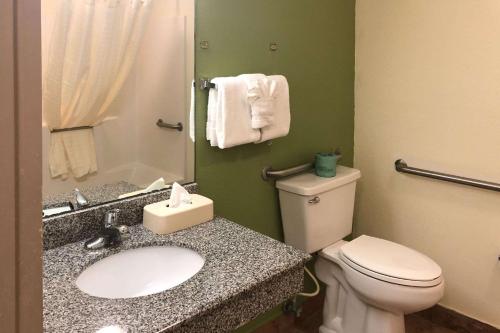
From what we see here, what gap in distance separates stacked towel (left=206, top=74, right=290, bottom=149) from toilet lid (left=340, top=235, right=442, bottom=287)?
64cm

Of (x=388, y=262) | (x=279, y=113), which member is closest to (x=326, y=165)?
(x=279, y=113)

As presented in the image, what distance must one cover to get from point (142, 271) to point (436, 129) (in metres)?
1.58

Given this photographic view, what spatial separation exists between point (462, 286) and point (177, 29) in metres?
1.81

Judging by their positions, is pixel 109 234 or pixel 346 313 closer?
pixel 109 234

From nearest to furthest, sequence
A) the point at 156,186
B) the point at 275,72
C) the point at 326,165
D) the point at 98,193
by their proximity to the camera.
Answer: the point at 98,193 → the point at 156,186 → the point at 275,72 → the point at 326,165

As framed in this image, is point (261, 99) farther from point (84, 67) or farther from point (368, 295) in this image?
point (368, 295)

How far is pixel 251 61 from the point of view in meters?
1.89

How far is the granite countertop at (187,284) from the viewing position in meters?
0.98

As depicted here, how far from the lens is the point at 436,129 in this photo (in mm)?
2207

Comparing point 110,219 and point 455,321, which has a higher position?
point 110,219

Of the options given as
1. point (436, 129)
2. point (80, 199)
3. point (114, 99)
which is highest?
point (114, 99)

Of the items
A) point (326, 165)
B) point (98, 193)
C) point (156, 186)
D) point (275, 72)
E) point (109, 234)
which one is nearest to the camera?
point (109, 234)

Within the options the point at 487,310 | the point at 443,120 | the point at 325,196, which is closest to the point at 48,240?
the point at 325,196

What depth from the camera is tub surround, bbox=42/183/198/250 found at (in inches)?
53.1
